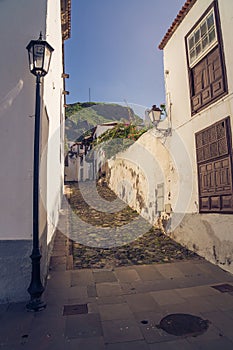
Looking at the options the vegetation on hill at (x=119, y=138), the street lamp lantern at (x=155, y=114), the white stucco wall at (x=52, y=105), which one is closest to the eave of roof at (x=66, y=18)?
the white stucco wall at (x=52, y=105)

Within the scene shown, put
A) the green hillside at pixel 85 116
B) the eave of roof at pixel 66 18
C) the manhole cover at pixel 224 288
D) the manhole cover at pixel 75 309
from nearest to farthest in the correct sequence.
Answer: the manhole cover at pixel 75 309, the manhole cover at pixel 224 288, the eave of roof at pixel 66 18, the green hillside at pixel 85 116

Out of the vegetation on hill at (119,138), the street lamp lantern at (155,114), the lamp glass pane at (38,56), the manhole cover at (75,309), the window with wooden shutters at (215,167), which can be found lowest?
the manhole cover at (75,309)

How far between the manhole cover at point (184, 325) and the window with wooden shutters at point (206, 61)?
4.29 meters

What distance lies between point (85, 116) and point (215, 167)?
41945 millimetres

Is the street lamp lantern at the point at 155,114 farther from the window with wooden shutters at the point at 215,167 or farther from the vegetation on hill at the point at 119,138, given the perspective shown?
the vegetation on hill at the point at 119,138

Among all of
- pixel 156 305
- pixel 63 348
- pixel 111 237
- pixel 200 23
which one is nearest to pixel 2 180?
pixel 63 348

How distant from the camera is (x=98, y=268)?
513 centimetres

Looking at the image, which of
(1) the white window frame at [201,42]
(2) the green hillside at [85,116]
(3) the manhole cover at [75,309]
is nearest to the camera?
(3) the manhole cover at [75,309]

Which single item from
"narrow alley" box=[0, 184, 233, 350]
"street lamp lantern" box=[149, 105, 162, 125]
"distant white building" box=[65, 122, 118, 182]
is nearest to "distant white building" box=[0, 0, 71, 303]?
"narrow alley" box=[0, 184, 233, 350]

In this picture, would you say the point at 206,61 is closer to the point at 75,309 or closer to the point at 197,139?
the point at 197,139

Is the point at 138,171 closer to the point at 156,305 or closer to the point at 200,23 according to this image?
the point at 200,23

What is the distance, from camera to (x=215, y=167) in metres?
5.36

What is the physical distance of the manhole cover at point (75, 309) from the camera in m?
3.18

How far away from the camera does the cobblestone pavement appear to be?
564 centimetres
